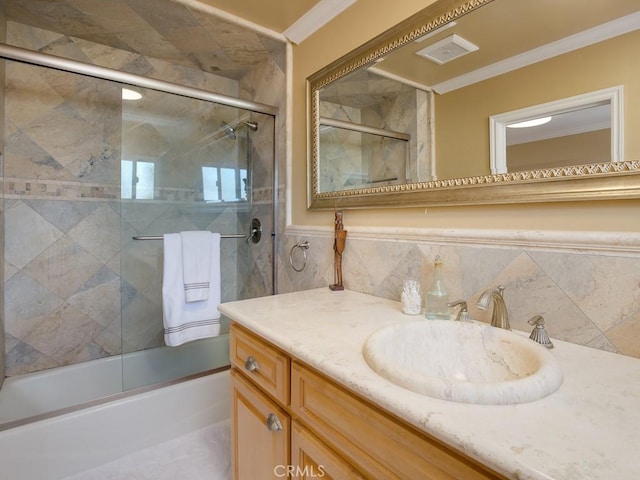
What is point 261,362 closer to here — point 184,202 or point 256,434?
point 256,434

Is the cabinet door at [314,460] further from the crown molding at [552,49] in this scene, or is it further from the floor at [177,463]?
the crown molding at [552,49]

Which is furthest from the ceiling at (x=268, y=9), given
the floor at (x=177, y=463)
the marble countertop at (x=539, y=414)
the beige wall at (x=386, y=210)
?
the floor at (x=177, y=463)

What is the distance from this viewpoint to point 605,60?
0.78m

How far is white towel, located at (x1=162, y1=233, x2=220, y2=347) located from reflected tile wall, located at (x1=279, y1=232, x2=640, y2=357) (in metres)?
0.98

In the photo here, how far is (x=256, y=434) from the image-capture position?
1.00m

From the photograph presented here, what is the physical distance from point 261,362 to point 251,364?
6 centimetres

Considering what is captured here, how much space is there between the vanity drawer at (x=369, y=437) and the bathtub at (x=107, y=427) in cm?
116

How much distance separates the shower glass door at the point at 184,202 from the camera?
1.79 metres

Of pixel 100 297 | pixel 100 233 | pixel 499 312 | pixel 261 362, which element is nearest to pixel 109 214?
pixel 100 233

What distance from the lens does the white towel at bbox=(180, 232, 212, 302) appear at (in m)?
1.74

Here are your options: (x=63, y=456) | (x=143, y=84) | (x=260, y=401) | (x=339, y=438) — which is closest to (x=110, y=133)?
(x=143, y=84)

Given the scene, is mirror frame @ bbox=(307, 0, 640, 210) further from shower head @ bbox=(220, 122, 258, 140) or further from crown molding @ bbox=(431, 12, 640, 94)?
shower head @ bbox=(220, 122, 258, 140)

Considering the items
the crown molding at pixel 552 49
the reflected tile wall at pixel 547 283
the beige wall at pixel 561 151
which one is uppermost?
the crown molding at pixel 552 49

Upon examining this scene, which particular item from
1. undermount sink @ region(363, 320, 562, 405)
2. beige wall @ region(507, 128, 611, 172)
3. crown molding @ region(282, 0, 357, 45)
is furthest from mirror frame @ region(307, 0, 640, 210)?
undermount sink @ region(363, 320, 562, 405)
